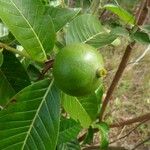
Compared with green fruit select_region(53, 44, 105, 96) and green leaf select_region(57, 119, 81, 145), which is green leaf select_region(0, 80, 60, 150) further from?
green leaf select_region(57, 119, 81, 145)

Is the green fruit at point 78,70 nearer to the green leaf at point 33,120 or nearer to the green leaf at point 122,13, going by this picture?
the green leaf at point 33,120

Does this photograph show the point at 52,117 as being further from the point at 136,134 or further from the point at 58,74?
the point at 136,134

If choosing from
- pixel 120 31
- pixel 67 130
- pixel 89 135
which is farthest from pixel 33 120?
pixel 89 135

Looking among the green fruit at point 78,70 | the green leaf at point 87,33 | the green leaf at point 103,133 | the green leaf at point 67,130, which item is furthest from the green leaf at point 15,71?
the green leaf at point 103,133

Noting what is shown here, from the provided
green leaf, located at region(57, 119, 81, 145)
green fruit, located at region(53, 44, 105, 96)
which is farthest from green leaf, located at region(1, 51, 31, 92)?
green leaf, located at region(57, 119, 81, 145)

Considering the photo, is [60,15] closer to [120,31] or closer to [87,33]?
[87,33]

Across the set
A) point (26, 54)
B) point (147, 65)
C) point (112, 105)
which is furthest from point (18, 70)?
point (147, 65)

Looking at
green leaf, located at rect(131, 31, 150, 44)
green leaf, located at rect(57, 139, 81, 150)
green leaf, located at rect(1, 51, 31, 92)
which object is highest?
green leaf, located at rect(1, 51, 31, 92)
